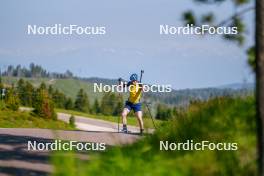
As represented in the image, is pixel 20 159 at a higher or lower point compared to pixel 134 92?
lower

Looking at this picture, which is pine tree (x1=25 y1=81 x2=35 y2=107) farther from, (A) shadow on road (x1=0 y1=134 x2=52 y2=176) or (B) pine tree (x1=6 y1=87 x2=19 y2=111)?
(A) shadow on road (x1=0 y1=134 x2=52 y2=176)

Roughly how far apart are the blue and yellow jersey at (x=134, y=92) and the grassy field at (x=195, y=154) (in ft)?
14.5

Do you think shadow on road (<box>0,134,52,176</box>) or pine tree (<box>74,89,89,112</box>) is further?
pine tree (<box>74,89,89,112</box>)

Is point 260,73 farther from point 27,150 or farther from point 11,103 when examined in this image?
point 11,103

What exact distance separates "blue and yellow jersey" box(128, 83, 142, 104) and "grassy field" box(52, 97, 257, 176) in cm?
441

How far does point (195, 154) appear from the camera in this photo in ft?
29.6

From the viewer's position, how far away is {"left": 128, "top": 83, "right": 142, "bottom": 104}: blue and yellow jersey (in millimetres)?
15859

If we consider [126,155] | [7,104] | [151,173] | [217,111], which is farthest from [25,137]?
[7,104]

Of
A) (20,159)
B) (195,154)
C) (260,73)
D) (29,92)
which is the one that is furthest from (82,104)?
(260,73)

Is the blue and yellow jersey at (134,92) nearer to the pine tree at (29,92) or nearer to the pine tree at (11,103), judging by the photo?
the pine tree at (11,103)

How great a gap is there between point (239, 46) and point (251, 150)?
106 inches

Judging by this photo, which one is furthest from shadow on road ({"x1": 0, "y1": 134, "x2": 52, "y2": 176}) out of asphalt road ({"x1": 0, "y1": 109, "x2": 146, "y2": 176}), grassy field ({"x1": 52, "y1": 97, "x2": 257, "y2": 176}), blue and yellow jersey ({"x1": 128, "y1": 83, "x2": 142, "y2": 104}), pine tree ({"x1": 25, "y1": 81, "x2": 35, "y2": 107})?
pine tree ({"x1": 25, "y1": 81, "x2": 35, "y2": 107})

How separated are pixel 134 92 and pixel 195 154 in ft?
23.5

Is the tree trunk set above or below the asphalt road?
above
